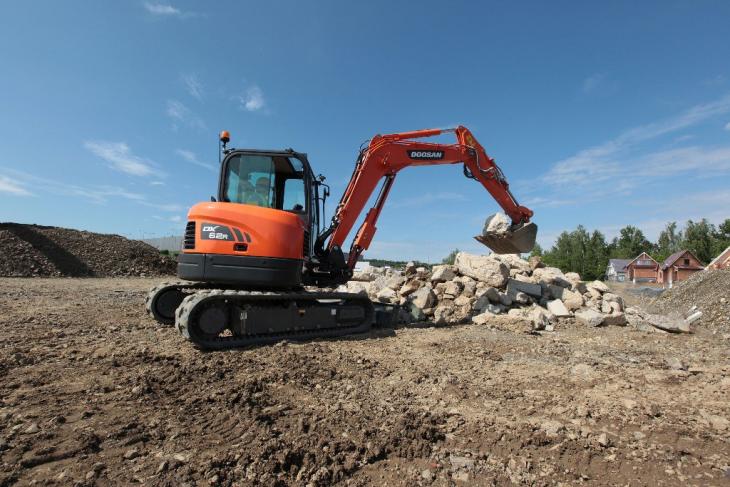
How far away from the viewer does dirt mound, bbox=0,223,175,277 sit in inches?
784

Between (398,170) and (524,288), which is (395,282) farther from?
(398,170)

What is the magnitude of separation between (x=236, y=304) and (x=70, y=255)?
21.7 m

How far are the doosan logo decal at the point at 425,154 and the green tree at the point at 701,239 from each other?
61742mm

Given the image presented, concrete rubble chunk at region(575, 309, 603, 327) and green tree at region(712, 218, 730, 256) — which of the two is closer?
concrete rubble chunk at region(575, 309, 603, 327)

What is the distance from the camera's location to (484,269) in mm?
10086

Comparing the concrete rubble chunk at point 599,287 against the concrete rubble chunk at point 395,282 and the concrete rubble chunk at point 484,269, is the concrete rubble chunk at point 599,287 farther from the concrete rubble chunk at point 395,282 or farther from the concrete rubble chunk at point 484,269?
the concrete rubble chunk at point 395,282

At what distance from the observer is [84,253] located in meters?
22.7

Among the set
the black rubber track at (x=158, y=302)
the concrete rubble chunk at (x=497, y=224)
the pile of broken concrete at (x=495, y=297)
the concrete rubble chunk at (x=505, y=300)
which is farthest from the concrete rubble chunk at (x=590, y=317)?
the black rubber track at (x=158, y=302)

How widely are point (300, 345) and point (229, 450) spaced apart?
10.5 ft

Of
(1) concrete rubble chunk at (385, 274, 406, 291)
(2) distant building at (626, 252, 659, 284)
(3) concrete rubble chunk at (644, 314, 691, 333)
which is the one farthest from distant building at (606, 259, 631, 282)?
(1) concrete rubble chunk at (385, 274, 406, 291)

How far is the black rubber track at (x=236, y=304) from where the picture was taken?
5.35 m

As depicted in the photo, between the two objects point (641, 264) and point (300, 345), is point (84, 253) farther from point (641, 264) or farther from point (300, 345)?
point (641, 264)

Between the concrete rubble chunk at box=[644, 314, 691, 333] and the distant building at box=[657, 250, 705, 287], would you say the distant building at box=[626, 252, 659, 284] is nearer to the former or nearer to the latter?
the distant building at box=[657, 250, 705, 287]

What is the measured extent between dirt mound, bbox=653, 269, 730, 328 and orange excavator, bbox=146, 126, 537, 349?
7.65 m
